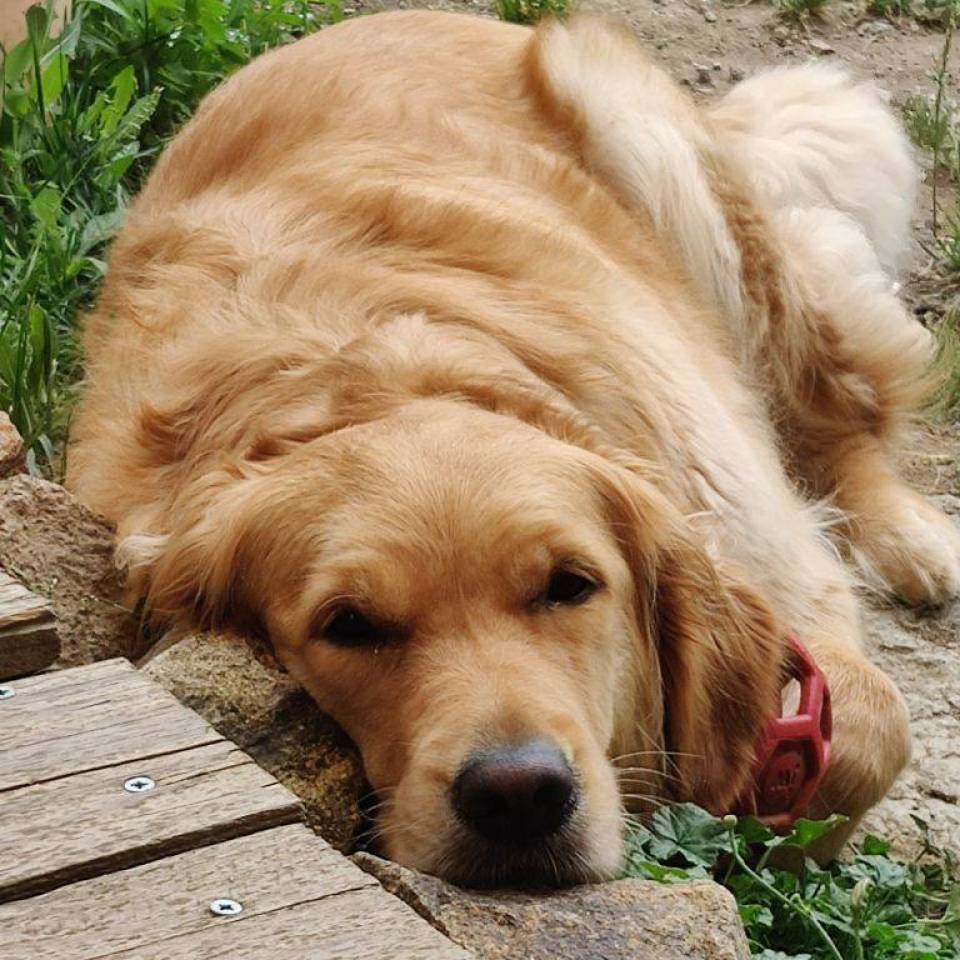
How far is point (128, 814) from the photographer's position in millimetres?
1985

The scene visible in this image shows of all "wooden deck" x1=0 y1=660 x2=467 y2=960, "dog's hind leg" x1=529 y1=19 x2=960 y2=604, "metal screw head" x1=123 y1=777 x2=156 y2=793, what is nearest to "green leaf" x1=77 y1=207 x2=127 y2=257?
"dog's hind leg" x1=529 y1=19 x2=960 y2=604

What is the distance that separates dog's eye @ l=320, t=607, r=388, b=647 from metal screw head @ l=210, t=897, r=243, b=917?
868 millimetres

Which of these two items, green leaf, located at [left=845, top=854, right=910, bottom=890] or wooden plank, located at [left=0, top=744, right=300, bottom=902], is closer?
wooden plank, located at [left=0, top=744, right=300, bottom=902]

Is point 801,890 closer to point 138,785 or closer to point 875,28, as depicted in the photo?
point 138,785

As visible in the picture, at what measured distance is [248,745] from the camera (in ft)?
8.21

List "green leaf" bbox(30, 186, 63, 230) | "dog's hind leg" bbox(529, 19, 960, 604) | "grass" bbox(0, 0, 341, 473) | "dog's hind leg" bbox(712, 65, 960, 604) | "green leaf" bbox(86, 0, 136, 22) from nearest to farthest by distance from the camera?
"grass" bbox(0, 0, 341, 473), "dog's hind leg" bbox(712, 65, 960, 604), "dog's hind leg" bbox(529, 19, 960, 604), "green leaf" bbox(30, 186, 63, 230), "green leaf" bbox(86, 0, 136, 22)

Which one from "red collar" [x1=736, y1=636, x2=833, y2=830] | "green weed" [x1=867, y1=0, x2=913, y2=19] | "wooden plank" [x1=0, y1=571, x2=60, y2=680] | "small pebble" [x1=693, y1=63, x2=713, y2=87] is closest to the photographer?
"wooden plank" [x1=0, y1=571, x2=60, y2=680]

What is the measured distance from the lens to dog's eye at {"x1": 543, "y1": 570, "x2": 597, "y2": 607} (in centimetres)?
275

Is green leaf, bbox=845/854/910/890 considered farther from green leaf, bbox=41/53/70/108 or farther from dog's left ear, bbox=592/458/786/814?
green leaf, bbox=41/53/70/108

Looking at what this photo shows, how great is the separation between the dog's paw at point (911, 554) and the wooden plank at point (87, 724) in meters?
2.58

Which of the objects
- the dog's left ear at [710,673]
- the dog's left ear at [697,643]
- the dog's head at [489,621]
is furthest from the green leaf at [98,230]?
the dog's left ear at [710,673]

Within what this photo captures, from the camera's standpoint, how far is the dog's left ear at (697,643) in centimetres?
306

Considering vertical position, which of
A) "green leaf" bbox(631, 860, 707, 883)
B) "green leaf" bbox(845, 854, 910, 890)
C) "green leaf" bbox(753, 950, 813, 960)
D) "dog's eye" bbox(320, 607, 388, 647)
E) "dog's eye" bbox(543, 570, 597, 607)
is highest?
"dog's eye" bbox(543, 570, 597, 607)

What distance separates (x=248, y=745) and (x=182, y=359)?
1.14 m
